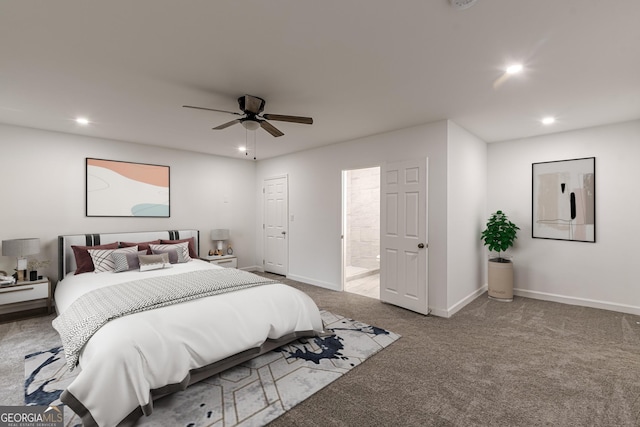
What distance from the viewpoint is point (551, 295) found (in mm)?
4445

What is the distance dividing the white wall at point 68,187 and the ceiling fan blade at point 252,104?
10.1 ft

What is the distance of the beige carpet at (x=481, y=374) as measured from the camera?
1.97 m

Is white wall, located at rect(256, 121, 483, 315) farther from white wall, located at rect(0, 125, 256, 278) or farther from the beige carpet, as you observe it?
white wall, located at rect(0, 125, 256, 278)

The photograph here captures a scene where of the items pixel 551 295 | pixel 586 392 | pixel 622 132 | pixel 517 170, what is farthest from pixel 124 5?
pixel 551 295

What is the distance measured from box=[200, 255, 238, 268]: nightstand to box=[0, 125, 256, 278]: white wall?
382 millimetres

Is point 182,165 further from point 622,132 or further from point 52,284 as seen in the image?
point 622,132

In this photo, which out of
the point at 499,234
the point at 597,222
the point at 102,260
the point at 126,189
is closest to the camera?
the point at 102,260

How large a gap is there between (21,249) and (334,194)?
4326 mm

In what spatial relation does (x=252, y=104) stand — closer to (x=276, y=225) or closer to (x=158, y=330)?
(x=158, y=330)

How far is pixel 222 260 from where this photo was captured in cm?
548

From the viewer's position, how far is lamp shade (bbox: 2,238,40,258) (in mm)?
3615

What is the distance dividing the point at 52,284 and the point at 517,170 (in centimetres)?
729

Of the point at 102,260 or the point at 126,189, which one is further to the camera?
the point at 126,189

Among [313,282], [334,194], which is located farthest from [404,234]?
[313,282]
